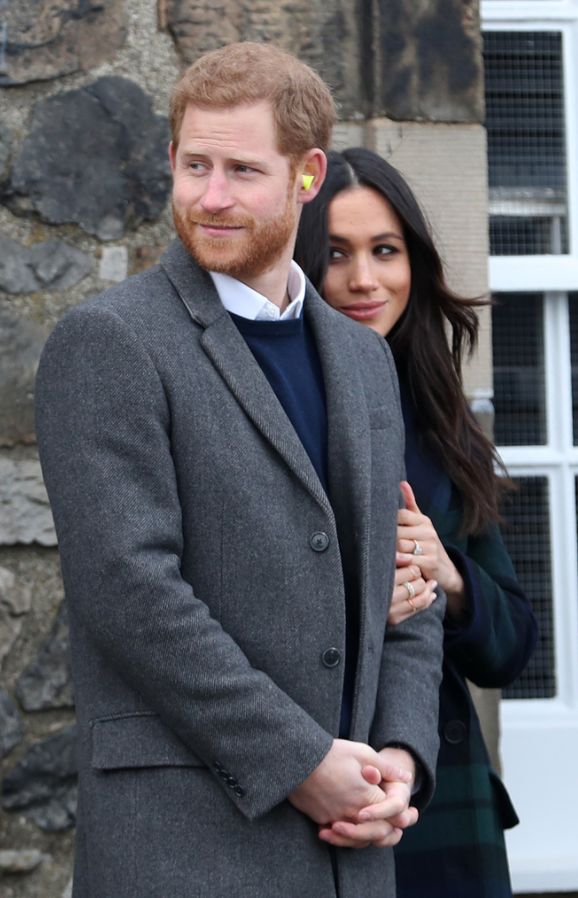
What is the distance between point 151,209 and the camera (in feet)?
9.40

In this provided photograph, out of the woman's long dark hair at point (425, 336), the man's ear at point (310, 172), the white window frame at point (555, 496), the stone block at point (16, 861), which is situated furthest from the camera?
the white window frame at point (555, 496)

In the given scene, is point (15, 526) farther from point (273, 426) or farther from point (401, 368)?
point (273, 426)

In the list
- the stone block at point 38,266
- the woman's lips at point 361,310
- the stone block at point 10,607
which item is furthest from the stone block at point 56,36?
the stone block at point 10,607

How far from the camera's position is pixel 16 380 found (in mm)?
2762

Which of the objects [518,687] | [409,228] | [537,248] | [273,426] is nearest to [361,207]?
[409,228]

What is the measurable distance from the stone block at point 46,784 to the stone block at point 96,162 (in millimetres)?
1055

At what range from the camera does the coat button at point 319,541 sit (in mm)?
1750

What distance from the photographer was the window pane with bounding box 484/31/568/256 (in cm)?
331

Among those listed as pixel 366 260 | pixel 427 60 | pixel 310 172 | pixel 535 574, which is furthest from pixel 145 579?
pixel 535 574

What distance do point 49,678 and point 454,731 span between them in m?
0.88

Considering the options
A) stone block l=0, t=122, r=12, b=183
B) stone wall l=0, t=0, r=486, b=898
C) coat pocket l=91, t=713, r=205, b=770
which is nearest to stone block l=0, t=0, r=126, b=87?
stone wall l=0, t=0, r=486, b=898

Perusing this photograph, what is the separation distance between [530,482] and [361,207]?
3.73 feet

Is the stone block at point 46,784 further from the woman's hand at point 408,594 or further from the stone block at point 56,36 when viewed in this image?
the stone block at point 56,36

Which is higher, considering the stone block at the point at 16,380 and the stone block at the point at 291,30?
the stone block at the point at 291,30
